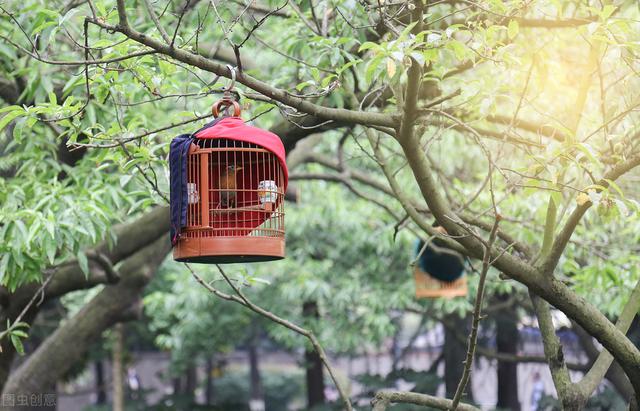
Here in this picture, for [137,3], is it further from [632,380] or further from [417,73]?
[632,380]

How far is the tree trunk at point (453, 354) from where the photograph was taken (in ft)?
42.4

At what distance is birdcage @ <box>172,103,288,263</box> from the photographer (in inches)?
132

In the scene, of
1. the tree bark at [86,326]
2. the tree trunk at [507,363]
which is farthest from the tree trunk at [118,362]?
the tree bark at [86,326]

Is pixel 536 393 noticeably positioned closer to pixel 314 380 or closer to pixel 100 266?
pixel 314 380

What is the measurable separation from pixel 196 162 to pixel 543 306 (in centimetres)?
205

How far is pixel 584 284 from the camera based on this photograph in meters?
5.80

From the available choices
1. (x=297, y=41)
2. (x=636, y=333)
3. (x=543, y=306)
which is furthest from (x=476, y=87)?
(x=636, y=333)

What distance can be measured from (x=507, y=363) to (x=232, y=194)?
34.8ft

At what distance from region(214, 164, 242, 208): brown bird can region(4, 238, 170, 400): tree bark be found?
3.48m

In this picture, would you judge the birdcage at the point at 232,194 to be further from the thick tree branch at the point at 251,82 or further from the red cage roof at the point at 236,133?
the thick tree branch at the point at 251,82

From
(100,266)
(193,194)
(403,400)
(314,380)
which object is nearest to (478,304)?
(403,400)

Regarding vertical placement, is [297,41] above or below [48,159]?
above

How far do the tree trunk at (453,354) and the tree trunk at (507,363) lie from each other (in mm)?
591

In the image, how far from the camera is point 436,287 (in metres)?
7.98
